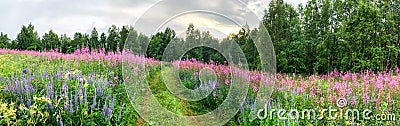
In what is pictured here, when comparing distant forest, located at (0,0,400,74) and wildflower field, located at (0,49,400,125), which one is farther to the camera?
distant forest, located at (0,0,400,74)

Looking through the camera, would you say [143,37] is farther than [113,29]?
No

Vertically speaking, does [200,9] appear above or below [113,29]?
below

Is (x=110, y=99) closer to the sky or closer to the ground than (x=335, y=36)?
closer to the ground

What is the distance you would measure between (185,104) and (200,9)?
7.71 ft

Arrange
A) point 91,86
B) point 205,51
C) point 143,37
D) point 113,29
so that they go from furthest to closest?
point 113,29
point 205,51
point 143,37
point 91,86

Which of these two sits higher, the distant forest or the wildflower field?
the distant forest

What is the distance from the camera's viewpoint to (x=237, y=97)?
6758 mm

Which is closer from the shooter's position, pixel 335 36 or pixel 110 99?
pixel 110 99

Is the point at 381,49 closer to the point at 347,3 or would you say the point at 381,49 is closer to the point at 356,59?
the point at 356,59

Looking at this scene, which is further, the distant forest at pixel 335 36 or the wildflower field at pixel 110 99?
the distant forest at pixel 335 36

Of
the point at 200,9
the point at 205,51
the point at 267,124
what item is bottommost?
the point at 267,124

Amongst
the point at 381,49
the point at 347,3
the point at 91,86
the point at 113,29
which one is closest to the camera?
the point at 91,86

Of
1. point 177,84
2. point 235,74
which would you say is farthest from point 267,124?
point 177,84

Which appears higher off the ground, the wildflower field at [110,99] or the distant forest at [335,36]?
the distant forest at [335,36]
